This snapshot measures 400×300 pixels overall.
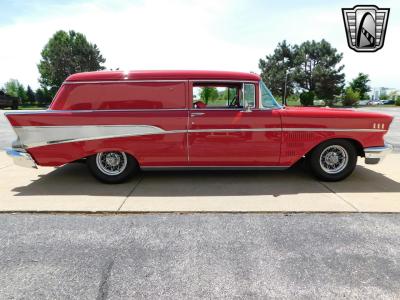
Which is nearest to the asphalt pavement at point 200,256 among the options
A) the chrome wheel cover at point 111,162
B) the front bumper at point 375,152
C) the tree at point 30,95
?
the front bumper at point 375,152

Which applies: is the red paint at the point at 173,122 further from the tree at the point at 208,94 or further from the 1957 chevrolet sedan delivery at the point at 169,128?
the tree at the point at 208,94

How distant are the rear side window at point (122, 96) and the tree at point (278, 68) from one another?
51.6 metres

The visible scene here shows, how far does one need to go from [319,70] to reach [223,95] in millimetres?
51254

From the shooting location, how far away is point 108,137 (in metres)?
4.93

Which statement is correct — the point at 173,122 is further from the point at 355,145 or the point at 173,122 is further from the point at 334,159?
the point at 355,145

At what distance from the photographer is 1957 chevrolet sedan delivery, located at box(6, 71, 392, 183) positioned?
494 centimetres

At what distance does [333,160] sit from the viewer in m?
5.24

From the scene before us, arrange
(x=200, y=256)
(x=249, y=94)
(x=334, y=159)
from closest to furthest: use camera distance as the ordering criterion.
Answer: (x=200, y=256), (x=249, y=94), (x=334, y=159)

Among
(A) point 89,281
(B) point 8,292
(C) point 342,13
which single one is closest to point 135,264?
(A) point 89,281

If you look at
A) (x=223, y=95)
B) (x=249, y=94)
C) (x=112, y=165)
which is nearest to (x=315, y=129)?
(x=249, y=94)

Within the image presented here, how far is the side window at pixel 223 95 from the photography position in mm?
5090

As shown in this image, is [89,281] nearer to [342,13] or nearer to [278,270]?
[278,270]

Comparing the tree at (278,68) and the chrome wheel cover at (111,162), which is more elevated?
the tree at (278,68)

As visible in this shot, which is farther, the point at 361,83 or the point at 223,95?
the point at 361,83
